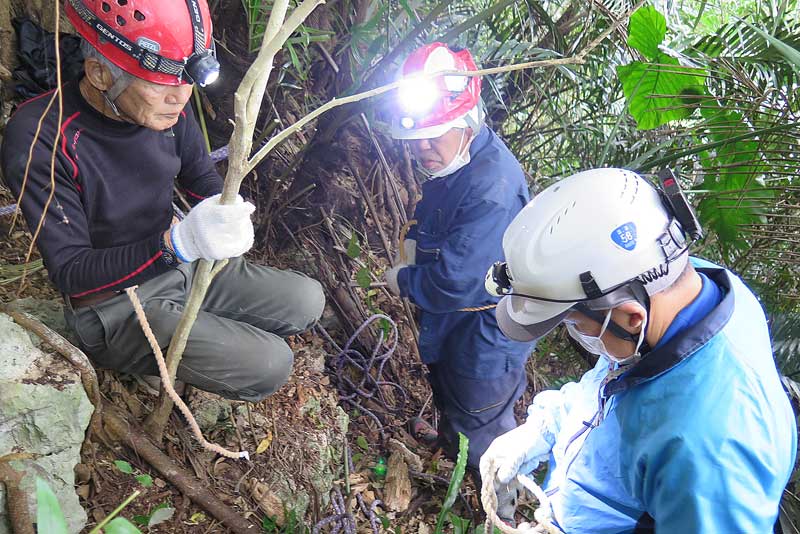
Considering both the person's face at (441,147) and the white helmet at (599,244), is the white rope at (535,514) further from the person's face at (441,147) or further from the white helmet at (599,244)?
the person's face at (441,147)

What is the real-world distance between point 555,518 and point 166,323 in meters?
1.40

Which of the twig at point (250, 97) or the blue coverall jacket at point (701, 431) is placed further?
the blue coverall jacket at point (701, 431)

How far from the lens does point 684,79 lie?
2404 millimetres

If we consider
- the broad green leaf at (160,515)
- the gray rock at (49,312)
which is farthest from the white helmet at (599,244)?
the gray rock at (49,312)

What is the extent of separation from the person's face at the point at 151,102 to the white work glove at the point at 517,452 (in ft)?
5.14

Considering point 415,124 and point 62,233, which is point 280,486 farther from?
point 415,124

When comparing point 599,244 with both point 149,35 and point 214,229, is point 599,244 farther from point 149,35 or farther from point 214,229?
point 149,35

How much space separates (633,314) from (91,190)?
1707mm

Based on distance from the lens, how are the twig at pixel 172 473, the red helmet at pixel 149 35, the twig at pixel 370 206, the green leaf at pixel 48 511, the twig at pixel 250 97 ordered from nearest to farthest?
the green leaf at pixel 48 511, the twig at pixel 250 97, the red helmet at pixel 149 35, the twig at pixel 172 473, the twig at pixel 370 206

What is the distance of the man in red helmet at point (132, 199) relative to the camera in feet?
5.69

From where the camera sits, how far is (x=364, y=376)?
3.12 meters

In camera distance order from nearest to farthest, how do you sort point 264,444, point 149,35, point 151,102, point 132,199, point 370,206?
point 149,35 → point 151,102 → point 132,199 → point 264,444 → point 370,206

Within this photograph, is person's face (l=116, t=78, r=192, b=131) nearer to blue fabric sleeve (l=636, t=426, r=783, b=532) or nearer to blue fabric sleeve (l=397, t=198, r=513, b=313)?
blue fabric sleeve (l=397, t=198, r=513, b=313)

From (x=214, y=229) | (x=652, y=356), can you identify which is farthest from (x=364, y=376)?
(x=652, y=356)
